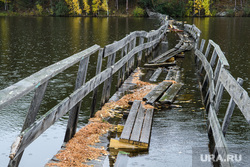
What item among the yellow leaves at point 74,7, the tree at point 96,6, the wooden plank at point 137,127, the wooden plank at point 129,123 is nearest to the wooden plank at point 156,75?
the wooden plank at point 129,123

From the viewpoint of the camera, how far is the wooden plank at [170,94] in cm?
853

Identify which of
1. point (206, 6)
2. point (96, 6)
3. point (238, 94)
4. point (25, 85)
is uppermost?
point (96, 6)

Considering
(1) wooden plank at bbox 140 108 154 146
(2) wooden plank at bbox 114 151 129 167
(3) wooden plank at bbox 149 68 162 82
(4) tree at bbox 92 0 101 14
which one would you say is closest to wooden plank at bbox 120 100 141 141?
(1) wooden plank at bbox 140 108 154 146

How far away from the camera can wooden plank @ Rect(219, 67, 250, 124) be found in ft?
13.7

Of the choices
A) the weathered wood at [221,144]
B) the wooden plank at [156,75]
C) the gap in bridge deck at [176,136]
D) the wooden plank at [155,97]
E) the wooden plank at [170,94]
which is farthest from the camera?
the wooden plank at [156,75]

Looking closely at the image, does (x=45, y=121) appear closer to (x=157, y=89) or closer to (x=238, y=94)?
(x=238, y=94)

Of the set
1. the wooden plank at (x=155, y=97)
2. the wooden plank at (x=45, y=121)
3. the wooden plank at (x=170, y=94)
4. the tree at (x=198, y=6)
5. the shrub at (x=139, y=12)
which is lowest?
the wooden plank at (x=170, y=94)

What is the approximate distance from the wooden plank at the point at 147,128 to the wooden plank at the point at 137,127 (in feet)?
0.24

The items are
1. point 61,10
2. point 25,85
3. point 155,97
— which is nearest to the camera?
point 25,85

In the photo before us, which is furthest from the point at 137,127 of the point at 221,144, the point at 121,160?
the point at 221,144

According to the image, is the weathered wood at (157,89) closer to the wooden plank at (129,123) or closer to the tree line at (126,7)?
the wooden plank at (129,123)

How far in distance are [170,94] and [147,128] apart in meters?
3.02

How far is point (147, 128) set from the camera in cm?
632

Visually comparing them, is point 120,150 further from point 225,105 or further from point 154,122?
point 225,105
